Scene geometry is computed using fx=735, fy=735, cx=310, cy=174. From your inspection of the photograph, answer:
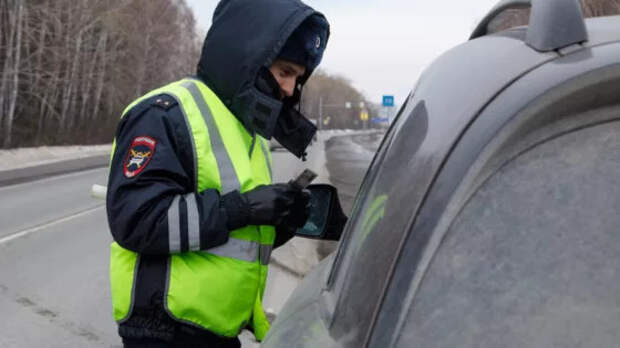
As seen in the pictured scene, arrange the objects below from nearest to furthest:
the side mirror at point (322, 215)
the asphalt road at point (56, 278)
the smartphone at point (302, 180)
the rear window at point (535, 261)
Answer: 1. the rear window at point (535, 261)
2. the smartphone at point (302, 180)
3. the side mirror at point (322, 215)
4. the asphalt road at point (56, 278)

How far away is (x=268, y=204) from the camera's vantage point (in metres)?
2.17

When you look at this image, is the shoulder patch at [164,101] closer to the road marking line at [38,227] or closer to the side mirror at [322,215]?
the side mirror at [322,215]

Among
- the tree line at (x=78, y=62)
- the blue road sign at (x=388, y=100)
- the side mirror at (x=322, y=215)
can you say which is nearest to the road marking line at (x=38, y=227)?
the side mirror at (x=322, y=215)

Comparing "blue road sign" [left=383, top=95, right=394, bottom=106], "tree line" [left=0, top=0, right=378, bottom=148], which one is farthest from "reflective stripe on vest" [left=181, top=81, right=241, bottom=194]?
"blue road sign" [left=383, top=95, right=394, bottom=106]

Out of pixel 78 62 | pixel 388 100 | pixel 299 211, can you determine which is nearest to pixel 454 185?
pixel 299 211

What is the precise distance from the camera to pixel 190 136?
2.13 meters

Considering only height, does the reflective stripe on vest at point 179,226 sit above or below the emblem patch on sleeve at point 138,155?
below

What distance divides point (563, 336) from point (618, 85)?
0.42 meters

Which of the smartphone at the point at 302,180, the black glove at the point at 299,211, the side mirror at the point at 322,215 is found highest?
the smartphone at the point at 302,180

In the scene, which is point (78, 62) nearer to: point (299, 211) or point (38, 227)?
point (38, 227)

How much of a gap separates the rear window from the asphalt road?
13.8 ft

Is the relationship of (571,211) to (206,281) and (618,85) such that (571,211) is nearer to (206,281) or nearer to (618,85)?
(618,85)

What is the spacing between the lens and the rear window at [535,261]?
1173mm

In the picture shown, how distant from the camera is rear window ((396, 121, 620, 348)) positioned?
1.17 meters
